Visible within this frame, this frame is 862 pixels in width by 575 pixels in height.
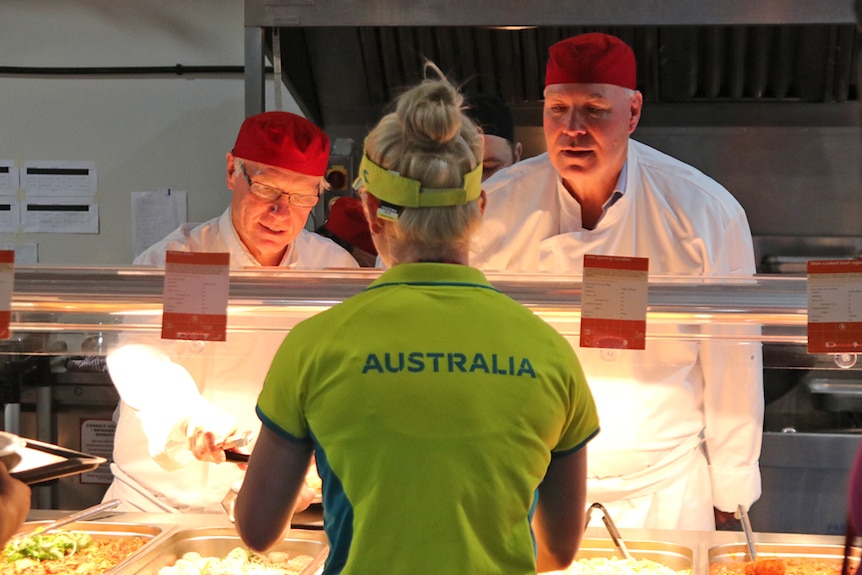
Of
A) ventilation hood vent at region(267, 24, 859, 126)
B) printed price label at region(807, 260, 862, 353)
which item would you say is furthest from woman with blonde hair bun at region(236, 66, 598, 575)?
ventilation hood vent at region(267, 24, 859, 126)

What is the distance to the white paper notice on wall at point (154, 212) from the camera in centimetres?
467

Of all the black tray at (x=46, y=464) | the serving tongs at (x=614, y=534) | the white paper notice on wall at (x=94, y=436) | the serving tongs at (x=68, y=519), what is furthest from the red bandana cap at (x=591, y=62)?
the white paper notice on wall at (x=94, y=436)

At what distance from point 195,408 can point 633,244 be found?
1278 mm

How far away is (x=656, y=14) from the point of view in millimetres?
3406

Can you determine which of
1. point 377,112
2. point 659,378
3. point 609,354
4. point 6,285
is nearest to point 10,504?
point 6,285

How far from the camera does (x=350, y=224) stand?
144 inches

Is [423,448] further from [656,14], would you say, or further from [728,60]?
[728,60]

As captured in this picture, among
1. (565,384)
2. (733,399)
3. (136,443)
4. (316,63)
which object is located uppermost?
(316,63)

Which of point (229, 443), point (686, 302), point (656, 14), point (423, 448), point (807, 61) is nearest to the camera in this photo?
point (423, 448)

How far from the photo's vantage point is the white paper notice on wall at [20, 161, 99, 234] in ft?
15.4

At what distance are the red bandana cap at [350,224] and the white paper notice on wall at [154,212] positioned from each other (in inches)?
49.5

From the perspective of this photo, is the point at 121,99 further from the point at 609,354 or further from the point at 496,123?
the point at 609,354

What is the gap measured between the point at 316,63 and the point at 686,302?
2.65 metres

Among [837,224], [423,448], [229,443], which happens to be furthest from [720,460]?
[837,224]
